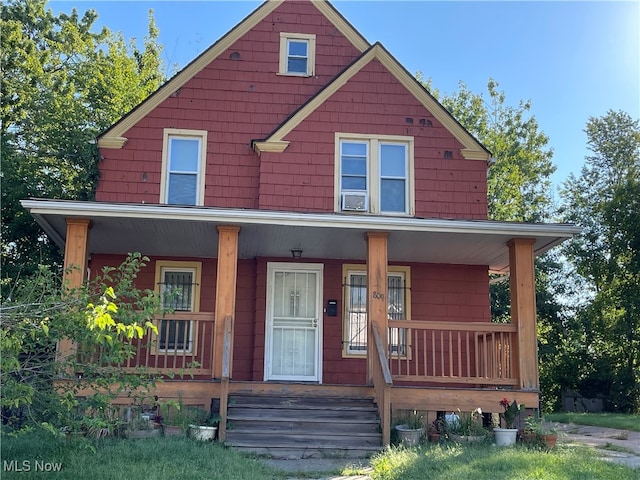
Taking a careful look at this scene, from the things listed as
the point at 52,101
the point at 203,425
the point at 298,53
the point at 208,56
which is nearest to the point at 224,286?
the point at 203,425

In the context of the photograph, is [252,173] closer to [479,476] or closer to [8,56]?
[479,476]

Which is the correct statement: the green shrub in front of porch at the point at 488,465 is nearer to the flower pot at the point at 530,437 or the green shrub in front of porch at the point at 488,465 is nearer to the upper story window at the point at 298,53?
the flower pot at the point at 530,437

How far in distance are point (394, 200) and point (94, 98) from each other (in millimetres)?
9864

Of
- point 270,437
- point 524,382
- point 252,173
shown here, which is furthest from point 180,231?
point 524,382

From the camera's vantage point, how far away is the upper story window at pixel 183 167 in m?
11.3

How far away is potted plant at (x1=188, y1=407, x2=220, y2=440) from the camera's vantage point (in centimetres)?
746

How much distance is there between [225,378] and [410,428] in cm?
244

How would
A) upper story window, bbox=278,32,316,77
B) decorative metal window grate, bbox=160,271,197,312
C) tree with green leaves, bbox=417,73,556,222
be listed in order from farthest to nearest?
tree with green leaves, bbox=417,73,556,222 < upper story window, bbox=278,32,316,77 < decorative metal window grate, bbox=160,271,197,312

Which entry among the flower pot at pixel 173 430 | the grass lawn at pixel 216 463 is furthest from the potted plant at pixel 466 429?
the flower pot at pixel 173 430

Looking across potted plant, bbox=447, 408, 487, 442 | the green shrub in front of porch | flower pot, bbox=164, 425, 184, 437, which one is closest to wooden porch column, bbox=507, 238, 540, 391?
potted plant, bbox=447, 408, 487, 442

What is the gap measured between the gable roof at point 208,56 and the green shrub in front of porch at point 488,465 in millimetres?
7511

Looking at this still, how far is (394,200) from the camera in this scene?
1122 cm

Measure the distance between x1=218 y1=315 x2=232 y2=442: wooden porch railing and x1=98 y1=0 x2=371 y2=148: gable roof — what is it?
4785 millimetres

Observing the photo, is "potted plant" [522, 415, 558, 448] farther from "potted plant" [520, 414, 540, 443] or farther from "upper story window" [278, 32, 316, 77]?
"upper story window" [278, 32, 316, 77]
